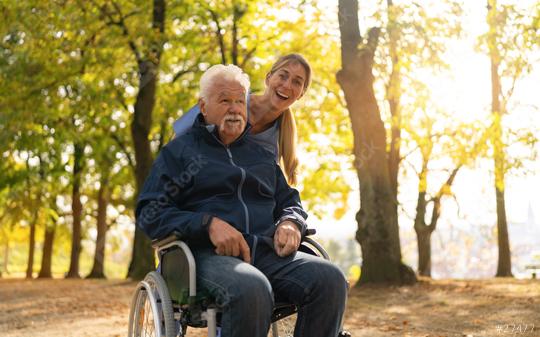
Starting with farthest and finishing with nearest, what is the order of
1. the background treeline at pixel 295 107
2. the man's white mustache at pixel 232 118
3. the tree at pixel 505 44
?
the background treeline at pixel 295 107
the tree at pixel 505 44
the man's white mustache at pixel 232 118

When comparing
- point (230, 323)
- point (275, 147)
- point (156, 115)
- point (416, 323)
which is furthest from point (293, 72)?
point (156, 115)

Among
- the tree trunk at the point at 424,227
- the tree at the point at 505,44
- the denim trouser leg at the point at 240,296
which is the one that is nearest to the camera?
the denim trouser leg at the point at 240,296

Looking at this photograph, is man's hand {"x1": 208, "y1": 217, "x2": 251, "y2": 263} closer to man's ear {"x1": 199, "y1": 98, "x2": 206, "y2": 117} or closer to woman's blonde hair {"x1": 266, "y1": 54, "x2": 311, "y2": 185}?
man's ear {"x1": 199, "y1": 98, "x2": 206, "y2": 117}

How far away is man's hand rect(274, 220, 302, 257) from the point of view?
3285 millimetres

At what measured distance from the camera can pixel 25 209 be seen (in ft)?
71.2

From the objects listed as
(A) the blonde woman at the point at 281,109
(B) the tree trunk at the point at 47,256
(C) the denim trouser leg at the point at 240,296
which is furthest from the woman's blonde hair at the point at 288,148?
(B) the tree trunk at the point at 47,256

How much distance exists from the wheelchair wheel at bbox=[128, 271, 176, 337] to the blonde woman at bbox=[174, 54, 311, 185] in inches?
34.1

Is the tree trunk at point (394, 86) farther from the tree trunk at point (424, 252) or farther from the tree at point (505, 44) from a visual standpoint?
the tree trunk at point (424, 252)

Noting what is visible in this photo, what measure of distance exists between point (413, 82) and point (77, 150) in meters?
10.3

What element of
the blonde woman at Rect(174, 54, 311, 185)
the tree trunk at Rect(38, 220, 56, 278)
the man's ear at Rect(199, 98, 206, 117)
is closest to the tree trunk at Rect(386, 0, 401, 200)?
the blonde woman at Rect(174, 54, 311, 185)

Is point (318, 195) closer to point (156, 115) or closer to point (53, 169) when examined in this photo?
point (156, 115)

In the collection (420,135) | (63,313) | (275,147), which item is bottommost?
(63,313)

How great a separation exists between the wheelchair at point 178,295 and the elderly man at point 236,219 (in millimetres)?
58

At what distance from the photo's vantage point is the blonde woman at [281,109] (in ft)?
13.2
